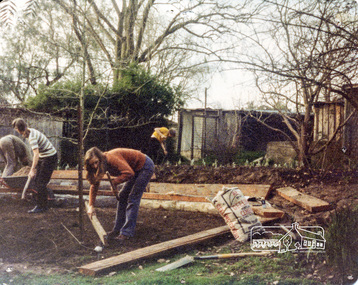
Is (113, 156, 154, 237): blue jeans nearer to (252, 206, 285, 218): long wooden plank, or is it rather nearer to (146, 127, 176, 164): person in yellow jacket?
(146, 127, 176, 164): person in yellow jacket

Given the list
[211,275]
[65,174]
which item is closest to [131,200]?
[65,174]

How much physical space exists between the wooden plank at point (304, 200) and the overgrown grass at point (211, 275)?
66 centimetres

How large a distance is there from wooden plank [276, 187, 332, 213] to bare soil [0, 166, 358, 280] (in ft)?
0.19

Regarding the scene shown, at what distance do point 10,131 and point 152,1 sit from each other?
6.39 ft

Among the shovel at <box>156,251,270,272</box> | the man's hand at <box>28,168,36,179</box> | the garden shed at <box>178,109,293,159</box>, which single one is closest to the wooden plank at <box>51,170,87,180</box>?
the man's hand at <box>28,168,36,179</box>

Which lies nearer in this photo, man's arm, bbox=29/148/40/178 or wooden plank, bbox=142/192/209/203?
man's arm, bbox=29/148/40/178

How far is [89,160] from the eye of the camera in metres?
3.37

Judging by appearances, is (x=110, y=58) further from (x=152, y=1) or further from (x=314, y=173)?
(x=314, y=173)

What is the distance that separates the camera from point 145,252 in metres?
3.33

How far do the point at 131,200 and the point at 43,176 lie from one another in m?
0.98

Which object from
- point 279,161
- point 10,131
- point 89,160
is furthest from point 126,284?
point 279,161

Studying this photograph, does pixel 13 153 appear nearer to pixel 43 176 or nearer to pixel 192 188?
pixel 43 176

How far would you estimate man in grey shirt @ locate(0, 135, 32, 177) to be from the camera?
3554 mm

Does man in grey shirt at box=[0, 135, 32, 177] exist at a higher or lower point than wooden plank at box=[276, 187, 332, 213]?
higher
